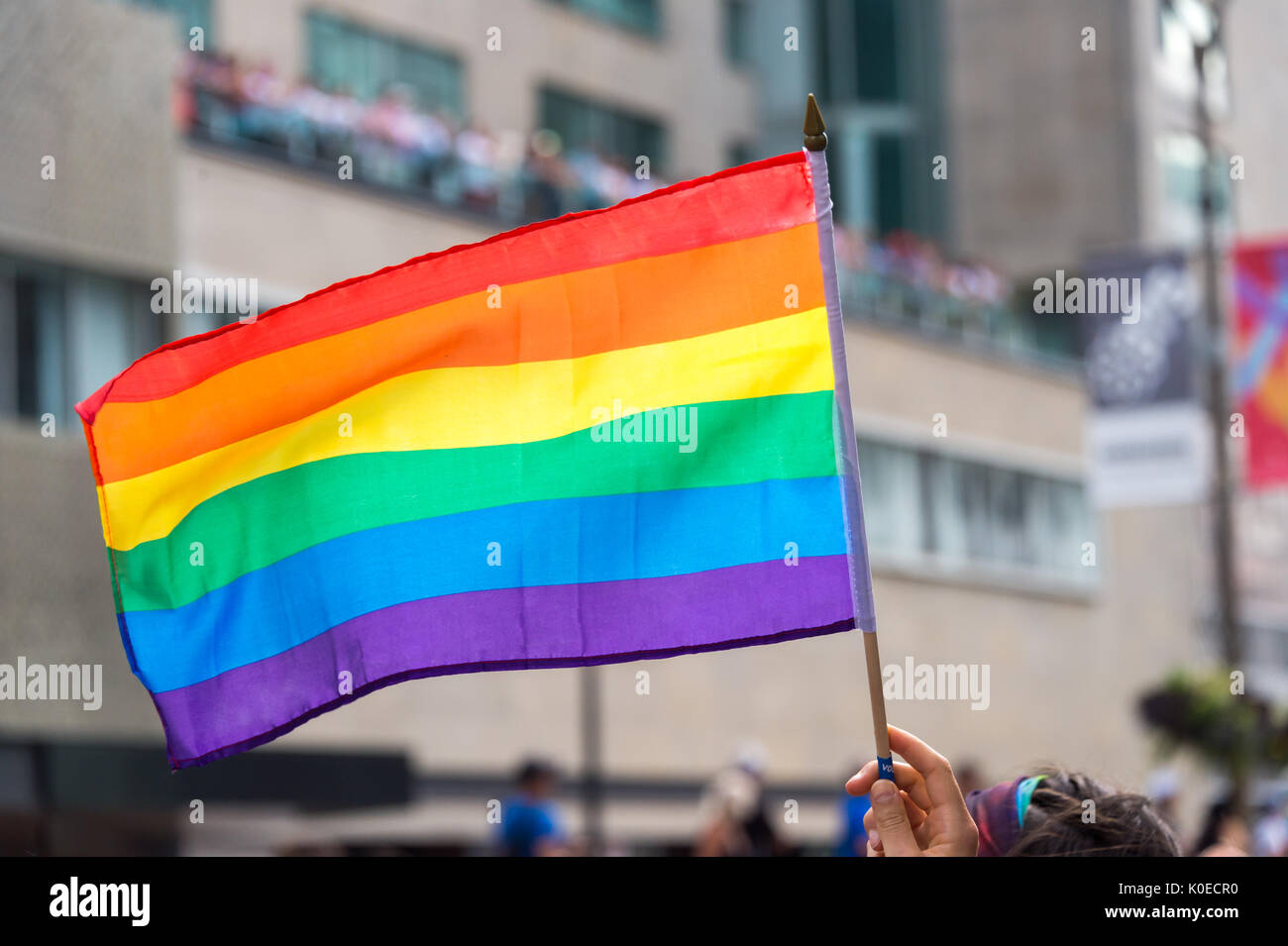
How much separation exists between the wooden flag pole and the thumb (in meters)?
0.04

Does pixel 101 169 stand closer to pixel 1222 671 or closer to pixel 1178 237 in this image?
pixel 1222 671

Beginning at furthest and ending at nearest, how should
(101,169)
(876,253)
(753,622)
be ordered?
(876,253) < (101,169) < (753,622)

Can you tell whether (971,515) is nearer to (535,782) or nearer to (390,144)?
(390,144)

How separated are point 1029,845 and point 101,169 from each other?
17404 mm

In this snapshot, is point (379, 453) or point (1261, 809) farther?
point (1261, 809)

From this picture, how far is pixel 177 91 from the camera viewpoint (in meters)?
20.8

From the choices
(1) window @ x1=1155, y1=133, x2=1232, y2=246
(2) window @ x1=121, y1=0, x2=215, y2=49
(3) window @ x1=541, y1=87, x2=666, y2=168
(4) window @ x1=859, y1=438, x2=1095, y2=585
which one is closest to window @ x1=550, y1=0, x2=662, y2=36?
(3) window @ x1=541, y1=87, x2=666, y2=168

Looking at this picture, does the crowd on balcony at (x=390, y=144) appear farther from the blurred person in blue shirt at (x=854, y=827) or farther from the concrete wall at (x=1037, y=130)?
the concrete wall at (x=1037, y=130)

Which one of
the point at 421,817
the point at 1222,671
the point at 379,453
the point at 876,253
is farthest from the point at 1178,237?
the point at 379,453

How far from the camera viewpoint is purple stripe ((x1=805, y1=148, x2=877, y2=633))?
4.16m

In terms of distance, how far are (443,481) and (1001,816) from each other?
148 centimetres

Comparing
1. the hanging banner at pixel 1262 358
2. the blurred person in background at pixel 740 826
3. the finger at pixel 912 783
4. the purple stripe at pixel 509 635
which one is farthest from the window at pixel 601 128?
the finger at pixel 912 783

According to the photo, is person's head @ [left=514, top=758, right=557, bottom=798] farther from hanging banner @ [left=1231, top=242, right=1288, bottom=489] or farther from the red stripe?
hanging banner @ [left=1231, top=242, right=1288, bottom=489]

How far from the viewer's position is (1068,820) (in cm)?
413
